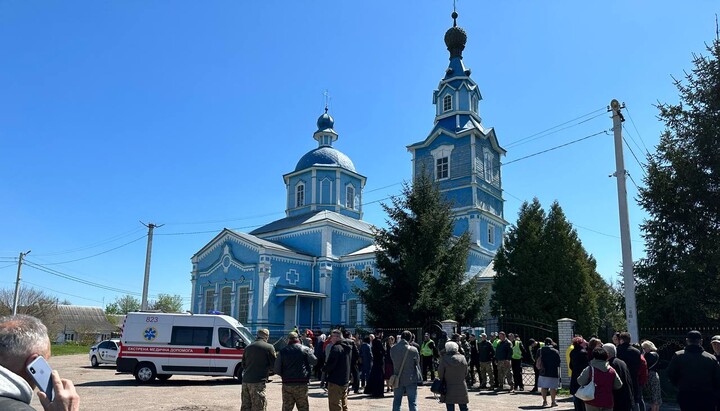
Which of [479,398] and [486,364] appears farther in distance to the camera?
[486,364]

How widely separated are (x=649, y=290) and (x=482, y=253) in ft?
57.2

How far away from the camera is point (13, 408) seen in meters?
1.96

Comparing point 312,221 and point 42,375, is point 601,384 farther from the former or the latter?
point 312,221

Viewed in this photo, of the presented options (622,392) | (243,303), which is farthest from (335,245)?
(622,392)

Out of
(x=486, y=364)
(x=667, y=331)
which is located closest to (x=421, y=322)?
(x=486, y=364)

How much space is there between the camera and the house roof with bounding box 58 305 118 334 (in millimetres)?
77438

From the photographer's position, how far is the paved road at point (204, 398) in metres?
11.8

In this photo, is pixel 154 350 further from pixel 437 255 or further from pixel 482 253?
pixel 482 253

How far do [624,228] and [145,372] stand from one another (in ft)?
45.9

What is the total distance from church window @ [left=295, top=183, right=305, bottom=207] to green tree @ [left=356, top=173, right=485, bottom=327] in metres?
20.4

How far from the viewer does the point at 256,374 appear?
8.59 meters

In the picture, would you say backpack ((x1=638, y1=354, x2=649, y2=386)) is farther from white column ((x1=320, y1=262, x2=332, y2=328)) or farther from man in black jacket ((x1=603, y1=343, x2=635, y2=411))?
white column ((x1=320, y1=262, x2=332, y2=328))

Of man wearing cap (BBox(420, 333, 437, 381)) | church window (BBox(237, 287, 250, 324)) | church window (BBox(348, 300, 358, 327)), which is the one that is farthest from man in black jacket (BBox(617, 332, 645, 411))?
church window (BBox(237, 287, 250, 324))

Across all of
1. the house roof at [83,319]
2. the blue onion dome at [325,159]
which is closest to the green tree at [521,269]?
the blue onion dome at [325,159]
